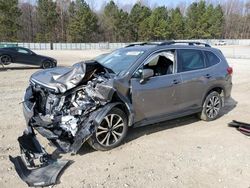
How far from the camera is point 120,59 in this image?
6.24m

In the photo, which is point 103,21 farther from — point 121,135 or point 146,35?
point 121,135

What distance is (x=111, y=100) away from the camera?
17.5 feet

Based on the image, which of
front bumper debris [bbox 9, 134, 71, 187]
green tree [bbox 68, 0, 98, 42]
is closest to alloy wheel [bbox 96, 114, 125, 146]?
front bumper debris [bbox 9, 134, 71, 187]

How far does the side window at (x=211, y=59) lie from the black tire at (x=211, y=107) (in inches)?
27.3

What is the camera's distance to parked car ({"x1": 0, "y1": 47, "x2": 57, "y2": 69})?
1808 cm

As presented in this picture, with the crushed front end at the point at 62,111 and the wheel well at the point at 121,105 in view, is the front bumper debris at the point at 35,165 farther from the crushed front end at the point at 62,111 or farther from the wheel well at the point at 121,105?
the wheel well at the point at 121,105

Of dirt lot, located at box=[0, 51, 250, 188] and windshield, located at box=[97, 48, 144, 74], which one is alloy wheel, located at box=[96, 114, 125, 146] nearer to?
dirt lot, located at box=[0, 51, 250, 188]

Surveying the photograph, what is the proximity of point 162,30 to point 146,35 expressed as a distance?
14.8ft

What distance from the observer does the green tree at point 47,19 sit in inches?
2707

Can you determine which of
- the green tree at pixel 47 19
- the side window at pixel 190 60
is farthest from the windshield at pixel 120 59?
the green tree at pixel 47 19

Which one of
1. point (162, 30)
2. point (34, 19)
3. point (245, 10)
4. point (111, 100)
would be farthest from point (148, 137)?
point (245, 10)

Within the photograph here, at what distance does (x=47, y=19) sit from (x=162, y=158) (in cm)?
7042

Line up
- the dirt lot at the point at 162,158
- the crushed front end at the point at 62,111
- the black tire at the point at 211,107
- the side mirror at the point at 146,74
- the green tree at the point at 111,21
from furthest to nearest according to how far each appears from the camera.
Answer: the green tree at the point at 111,21, the black tire at the point at 211,107, the side mirror at the point at 146,74, the crushed front end at the point at 62,111, the dirt lot at the point at 162,158

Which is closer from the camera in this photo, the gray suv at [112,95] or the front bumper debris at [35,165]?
the front bumper debris at [35,165]
